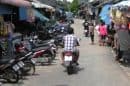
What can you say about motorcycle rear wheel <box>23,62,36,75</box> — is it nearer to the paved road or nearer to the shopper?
the paved road

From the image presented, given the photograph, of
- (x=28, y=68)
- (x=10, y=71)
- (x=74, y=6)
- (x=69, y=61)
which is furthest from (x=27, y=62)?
(x=74, y=6)

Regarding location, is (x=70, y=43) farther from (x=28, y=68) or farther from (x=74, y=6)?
(x=74, y=6)

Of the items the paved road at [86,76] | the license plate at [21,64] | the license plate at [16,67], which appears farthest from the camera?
the license plate at [21,64]

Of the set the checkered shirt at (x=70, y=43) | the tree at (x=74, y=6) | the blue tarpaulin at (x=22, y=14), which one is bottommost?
the tree at (x=74, y=6)

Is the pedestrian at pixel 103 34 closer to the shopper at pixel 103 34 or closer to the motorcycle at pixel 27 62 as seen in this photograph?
the shopper at pixel 103 34

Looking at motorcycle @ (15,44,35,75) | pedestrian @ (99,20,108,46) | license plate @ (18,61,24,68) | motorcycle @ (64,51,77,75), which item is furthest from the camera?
pedestrian @ (99,20,108,46)

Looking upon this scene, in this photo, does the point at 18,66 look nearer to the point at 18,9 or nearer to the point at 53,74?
the point at 53,74

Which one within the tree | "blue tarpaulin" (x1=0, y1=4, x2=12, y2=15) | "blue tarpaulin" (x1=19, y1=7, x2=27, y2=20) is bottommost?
the tree

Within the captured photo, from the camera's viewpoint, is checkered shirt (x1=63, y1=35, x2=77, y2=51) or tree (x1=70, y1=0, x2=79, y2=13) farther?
tree (x1=70, y1=0, x2=79, y2=13)

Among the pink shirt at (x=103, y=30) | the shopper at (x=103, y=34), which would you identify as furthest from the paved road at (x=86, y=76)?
the pink shirt at (x=103, y=30)

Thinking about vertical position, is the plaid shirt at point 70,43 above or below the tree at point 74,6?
above

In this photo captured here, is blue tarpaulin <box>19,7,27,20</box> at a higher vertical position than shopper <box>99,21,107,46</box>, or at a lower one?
higher

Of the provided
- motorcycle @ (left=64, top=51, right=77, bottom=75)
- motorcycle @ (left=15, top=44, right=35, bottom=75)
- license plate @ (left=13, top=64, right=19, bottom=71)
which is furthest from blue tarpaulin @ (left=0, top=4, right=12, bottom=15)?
license plate @ (left=13, top=64, right=19, bottom=71)

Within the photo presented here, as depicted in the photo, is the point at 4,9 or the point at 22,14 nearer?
the point at 4,9
